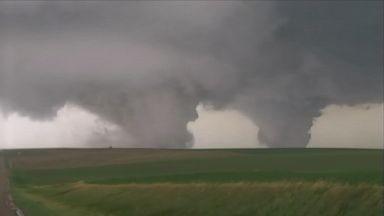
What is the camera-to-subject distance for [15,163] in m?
108

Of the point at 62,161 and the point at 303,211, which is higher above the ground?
the point at 62,161

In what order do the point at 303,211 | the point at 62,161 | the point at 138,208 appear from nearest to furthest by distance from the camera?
the point at 303,211 < the point at 138,208 < the point at 62,161

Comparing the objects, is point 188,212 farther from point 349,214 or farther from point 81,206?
point 81,206

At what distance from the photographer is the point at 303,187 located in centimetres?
2600

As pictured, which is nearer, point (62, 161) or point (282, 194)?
point (282, 194)

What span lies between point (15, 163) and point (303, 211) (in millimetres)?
92035

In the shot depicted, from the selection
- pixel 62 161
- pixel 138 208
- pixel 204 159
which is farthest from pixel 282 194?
pixel 62 161

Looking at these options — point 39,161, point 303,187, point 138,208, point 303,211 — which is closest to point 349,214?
point 303,211

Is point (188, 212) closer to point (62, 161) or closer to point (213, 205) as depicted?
point (213, 205)

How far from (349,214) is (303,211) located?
205cm

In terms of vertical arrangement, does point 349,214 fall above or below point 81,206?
below

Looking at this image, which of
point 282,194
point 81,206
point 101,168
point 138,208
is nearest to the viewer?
point 282,194

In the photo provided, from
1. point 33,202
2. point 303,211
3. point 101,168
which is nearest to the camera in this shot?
point 303,211

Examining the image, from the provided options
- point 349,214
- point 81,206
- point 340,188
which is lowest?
point 349,214
